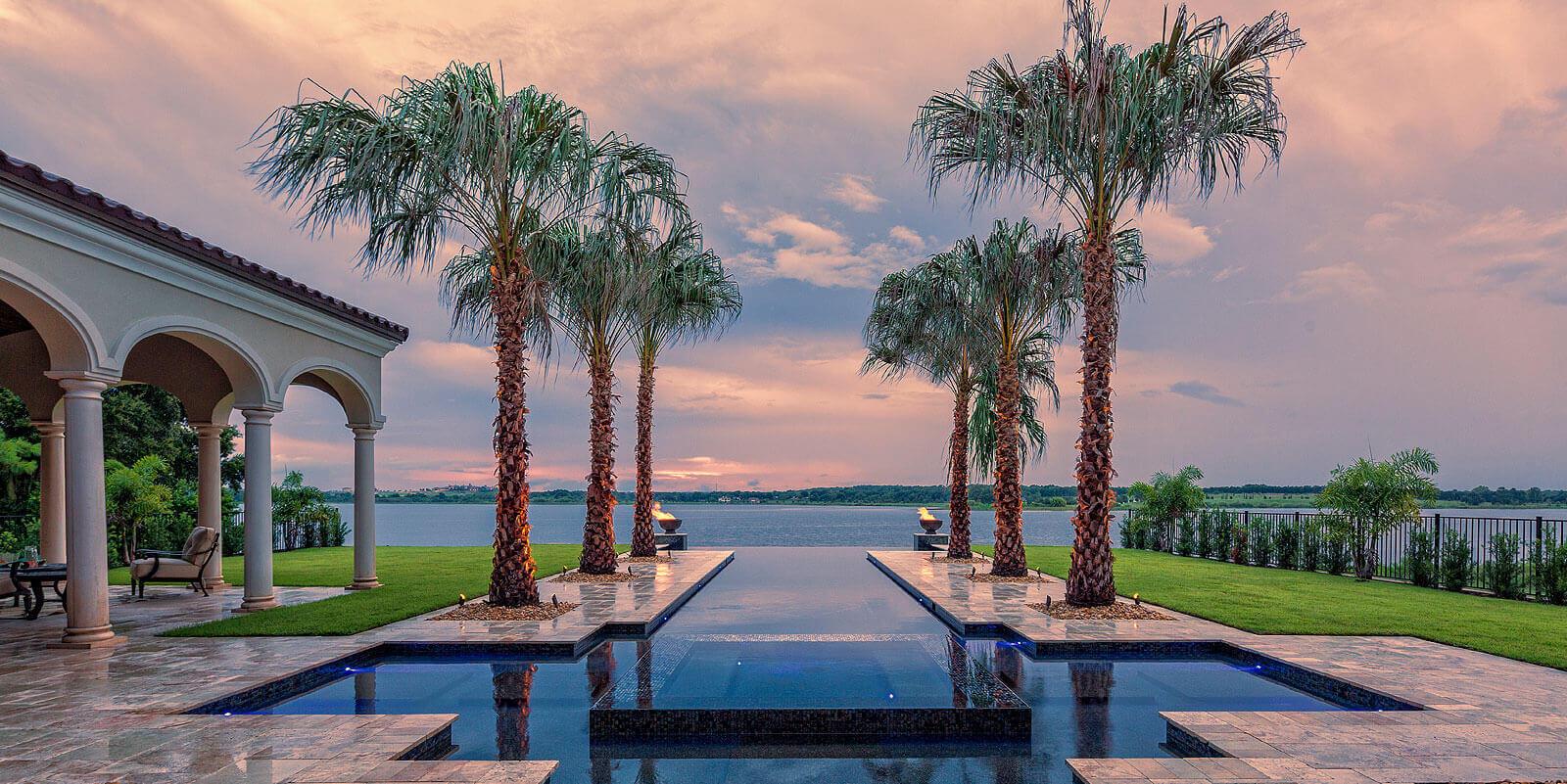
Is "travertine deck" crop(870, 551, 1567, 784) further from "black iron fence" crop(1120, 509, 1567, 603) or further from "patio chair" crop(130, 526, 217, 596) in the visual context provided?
"patio chair" crop(130, 526, 217, 596)

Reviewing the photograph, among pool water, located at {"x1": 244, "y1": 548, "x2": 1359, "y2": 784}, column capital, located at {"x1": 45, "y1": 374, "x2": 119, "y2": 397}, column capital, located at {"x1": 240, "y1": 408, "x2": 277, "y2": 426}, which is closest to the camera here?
pool water, located at {"x1": 244, "y1": 548, "x2": 1359, "y2": 784}

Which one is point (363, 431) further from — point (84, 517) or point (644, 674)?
point (644, 674)

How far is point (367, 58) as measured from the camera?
50.0 ft

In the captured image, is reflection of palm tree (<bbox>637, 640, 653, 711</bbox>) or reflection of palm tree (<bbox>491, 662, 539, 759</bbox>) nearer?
reflection of palm tree (<bbox>491, 662, 539, 759</bbox>)

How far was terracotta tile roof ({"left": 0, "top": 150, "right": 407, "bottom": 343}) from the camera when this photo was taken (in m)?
8.03

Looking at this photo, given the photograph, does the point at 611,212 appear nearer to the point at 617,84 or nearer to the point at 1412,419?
the point at 617,84

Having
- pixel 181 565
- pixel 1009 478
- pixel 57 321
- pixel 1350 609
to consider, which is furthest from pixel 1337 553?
pixel 181 565

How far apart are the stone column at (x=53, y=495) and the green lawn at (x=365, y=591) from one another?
2880 millimetres

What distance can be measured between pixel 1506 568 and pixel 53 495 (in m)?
25.2

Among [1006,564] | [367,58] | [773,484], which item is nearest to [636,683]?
[1006,564]

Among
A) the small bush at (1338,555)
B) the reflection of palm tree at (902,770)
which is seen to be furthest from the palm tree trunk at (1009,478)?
the reflection of palm tree at (902,770)

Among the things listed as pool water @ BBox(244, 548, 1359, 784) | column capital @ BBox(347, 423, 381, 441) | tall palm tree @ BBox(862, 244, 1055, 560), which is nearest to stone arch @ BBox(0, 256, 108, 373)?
pool water @ BBox(244, 548, 1359, 784)

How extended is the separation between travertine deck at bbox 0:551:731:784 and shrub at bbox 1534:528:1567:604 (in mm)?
14360

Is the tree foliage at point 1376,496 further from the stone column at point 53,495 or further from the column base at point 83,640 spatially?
the stone column at point 53,495
